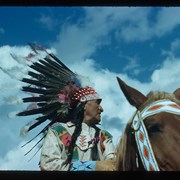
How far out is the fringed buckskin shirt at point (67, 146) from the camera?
3.81m

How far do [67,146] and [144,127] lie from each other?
2.75 feet

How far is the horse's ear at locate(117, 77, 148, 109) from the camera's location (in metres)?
3.57

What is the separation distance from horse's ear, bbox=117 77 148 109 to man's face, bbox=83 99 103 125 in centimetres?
58

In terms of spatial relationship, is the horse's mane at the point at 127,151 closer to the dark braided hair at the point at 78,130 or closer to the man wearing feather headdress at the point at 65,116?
the man wearing feather headdress at the point at 65,116

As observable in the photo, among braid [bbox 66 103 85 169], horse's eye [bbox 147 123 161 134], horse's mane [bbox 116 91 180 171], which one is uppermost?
braid [bbox 66 103 85 169]

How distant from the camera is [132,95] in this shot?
3576 mm

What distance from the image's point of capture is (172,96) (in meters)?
3.64

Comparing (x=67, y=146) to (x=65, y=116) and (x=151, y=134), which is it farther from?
(x=151, y=134)

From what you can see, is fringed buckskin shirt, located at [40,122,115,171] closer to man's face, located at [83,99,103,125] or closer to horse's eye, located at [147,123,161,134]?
man's face, located at [83,99,103,125]

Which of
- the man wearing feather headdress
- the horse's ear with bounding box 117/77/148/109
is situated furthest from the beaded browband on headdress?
the horse's ear with bounding box 117/77/148/109

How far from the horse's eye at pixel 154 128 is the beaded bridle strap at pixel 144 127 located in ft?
0.11
